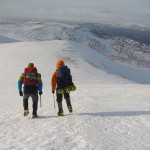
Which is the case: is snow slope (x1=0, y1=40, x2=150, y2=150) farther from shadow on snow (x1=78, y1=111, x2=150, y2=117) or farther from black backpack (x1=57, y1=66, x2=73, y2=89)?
black backpack (x1=57, y1=66, x2=73, y2=89)

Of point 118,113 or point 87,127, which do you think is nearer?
point 87,127

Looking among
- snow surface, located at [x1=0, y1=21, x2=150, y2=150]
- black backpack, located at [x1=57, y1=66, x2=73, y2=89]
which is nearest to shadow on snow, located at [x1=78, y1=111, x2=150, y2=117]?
snow surface, located at [x1=0, y1=21, x2=150, y2=150]

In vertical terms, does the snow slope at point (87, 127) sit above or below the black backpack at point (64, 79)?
below

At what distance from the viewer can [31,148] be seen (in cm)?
968

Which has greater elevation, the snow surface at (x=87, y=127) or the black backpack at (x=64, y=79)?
the black backpack at (x=64, y=79)

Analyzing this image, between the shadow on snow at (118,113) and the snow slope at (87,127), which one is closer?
the snow slope at (87,127)

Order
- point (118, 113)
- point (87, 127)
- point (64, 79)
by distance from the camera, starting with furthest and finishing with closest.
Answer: point (118, 113), point (64, 79), point (87, 127)

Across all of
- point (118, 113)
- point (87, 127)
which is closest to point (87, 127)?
point (87, 127)

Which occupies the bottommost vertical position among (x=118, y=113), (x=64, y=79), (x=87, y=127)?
(x=118, y=113)

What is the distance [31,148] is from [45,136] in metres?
1.22

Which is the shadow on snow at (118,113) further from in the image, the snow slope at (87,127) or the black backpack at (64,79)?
the black backpack at (64,79)

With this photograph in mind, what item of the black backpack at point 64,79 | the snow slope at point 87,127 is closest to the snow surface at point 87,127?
the snow slope at point 87,127

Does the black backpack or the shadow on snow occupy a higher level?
the black backpack

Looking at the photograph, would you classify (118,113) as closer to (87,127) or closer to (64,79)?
(64,79)
